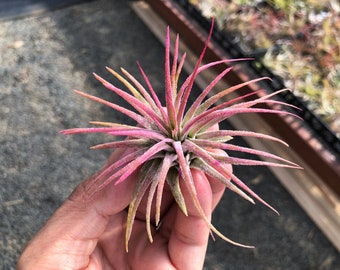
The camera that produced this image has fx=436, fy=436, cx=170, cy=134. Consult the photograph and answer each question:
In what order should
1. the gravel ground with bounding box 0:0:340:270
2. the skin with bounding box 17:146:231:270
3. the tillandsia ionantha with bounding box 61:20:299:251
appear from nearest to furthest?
the tillandsia ionantha with bounding box 61:20:299:251 < the skin with bounding box 17:146:231:270 < the gravel ground with bounding box 0:0:340:270

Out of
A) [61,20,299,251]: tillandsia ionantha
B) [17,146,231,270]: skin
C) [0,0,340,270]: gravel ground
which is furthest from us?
[0,0,340,270]: gravel ground

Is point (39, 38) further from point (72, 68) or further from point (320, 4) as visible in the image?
point (320, 4)

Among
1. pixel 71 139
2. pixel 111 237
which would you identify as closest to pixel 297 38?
pixel 71 139

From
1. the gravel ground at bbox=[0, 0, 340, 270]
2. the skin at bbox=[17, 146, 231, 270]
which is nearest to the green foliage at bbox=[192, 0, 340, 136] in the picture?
the gravel ground at bbox=[0, 0, 340, 270]

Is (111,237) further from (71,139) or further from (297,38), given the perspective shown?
(297,38)

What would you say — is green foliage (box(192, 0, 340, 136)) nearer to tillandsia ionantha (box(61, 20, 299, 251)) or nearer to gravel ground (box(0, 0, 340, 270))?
gravel ground (box(0, 0, 340, 270))

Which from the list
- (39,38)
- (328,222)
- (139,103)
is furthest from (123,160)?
(39,38)

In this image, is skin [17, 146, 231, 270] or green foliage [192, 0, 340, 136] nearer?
skin [17, 146, 231, 270]
